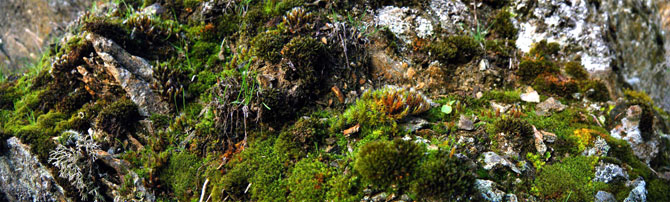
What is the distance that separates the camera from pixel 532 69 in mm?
6414

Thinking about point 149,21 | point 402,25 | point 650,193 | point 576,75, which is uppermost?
point 149,21

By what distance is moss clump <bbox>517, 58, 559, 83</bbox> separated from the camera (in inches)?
252

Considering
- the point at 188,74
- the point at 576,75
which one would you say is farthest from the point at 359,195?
the point at 576,75

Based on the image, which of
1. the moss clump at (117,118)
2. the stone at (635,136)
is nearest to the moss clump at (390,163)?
the moss clump at (117,118)

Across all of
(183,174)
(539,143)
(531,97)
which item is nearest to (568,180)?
(539,143)

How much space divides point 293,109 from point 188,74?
2.15 metres

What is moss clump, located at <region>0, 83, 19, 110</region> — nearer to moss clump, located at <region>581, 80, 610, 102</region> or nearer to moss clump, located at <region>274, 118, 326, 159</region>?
moss clump, located at <region>274, 118, 326, 159</region>

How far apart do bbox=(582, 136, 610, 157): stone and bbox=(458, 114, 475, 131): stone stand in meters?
1.65

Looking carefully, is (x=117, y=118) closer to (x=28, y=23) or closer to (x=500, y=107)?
(x=500, y=107)

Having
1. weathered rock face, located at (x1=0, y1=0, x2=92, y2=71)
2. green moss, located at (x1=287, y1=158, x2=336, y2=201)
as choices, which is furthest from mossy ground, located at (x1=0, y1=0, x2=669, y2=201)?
weathered rock face, located at (x1=0, y1=0, x2=92, y2=71)

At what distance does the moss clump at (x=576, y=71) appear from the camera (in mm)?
6434

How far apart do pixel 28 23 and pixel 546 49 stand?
13488 mm

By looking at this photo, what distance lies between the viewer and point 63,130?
579 centimetres

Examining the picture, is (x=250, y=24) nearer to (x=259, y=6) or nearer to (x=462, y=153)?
(x=259, y=6)
